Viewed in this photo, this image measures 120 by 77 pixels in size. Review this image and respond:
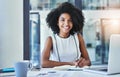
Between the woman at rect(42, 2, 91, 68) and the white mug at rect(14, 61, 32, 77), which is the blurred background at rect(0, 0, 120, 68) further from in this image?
the white mug at rect(14, 61, 32, 77)

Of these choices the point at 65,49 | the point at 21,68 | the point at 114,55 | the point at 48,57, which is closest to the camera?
the point at 21,68

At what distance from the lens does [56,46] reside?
301cm

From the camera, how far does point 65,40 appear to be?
3.07 m

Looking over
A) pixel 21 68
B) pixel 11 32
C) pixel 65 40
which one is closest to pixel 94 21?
pixel 65 40

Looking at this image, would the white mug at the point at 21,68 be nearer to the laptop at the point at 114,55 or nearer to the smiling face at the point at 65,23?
the laptop at the point at 114,55

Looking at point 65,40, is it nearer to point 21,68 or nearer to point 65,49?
point 65,49

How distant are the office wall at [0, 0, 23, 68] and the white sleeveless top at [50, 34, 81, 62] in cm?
95

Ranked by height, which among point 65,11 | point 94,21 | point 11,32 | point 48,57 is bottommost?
point 48,57

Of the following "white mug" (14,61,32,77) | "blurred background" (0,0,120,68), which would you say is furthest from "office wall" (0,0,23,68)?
"blurred background" (0,0,120,68)

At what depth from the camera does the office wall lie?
6.45 ft

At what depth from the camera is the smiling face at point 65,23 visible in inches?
121

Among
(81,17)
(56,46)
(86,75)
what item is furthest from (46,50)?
(86,75)

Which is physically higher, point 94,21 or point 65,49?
point 94,21

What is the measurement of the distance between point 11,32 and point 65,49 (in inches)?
42.2
